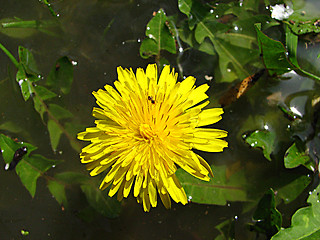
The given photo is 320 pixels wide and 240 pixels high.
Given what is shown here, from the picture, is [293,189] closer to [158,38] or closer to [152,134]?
[152,134]

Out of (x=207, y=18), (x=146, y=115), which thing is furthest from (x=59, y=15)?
(x=146, y=115)

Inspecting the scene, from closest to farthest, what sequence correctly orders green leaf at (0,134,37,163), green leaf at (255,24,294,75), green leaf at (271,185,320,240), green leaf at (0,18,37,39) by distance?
1. green leaf at (271,185,320,240)
2. green leaf at (255,24,294,75)
3. green leaf at (0,134,37,163)
4. green leaf at (0,18,37,39)

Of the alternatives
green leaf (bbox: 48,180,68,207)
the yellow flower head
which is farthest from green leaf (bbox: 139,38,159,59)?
green leaf (bbox: 48,180,68,207)

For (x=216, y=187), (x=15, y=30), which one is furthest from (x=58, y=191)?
(x=15, y=30)

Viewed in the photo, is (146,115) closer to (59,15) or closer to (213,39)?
(213,39)

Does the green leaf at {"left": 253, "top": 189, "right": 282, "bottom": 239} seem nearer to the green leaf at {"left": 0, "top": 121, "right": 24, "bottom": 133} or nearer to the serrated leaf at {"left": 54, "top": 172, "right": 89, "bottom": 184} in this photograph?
the serrated leaf at {"left": 54, "top": 172, "right": 89, "bottom": 184}
